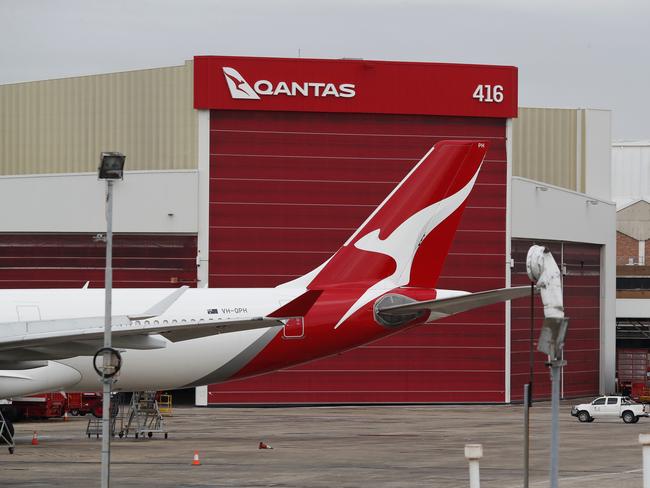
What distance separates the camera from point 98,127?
70.8 meters

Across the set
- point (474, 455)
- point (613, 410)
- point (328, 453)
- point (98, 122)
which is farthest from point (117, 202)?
point (474, 455)

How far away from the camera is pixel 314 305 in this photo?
38281 mm

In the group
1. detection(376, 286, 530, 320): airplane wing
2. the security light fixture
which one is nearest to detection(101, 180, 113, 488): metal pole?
the security light fixture

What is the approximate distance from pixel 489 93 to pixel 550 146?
47.8 ft

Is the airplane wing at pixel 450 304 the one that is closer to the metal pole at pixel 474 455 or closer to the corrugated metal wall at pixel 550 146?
the metal pole at pixel 474 455

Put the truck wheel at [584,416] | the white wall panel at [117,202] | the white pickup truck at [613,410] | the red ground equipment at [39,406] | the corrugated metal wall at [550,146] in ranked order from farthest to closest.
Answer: the corrugated metal wall at [550,146] < the white wall panel at [117,202] < the truck wheel at [584,416] < the white pickup truck at [613,410] < the red ground equipment at [39,406]

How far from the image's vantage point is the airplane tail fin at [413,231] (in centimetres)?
3941

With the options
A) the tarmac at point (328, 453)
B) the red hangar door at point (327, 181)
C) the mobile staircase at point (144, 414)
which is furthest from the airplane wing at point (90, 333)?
the red hangar door at point (327, 181)

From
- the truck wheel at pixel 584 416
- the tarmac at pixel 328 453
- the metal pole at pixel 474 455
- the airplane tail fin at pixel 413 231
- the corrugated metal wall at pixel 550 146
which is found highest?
the corrugated metal wall at pixel 550 146

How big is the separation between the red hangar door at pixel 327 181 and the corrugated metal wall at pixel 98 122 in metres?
2.80

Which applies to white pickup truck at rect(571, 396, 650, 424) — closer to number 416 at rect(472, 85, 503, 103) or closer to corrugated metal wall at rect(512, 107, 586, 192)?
number 416 at rect(472, 85, 503, 103)

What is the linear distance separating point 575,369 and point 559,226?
931 cm

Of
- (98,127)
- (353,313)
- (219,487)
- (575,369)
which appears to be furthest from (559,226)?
(219,487)

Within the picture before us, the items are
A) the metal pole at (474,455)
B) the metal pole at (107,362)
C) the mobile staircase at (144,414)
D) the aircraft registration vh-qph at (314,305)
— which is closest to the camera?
the metal pole at (474,455)
